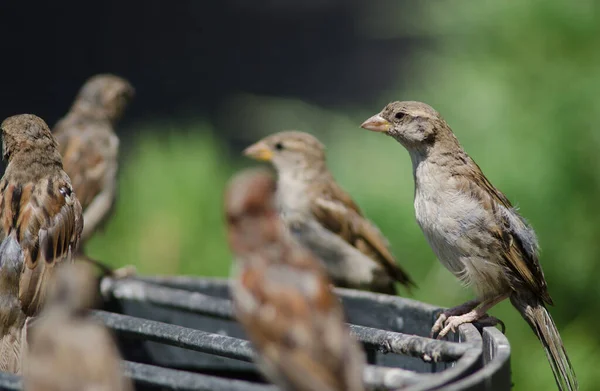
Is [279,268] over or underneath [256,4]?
underneath

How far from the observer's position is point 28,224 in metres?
3.51

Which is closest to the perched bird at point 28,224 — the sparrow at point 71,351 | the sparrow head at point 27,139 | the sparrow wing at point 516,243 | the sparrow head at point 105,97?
the sparrow head at point 27,139

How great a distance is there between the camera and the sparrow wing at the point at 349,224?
5570 mm

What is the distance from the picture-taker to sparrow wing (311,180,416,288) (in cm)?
557

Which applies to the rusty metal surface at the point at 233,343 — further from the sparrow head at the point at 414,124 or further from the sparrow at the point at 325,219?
the sparrow at the point at 325,219

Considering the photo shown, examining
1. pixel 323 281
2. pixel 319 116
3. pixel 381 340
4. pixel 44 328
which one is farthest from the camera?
pixel 319 116

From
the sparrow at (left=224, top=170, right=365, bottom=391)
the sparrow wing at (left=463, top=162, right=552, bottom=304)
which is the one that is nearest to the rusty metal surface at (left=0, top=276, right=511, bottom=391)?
the sparrow at (left=224, top=170, right=365, bottom=391)

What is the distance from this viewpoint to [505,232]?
4.21 m

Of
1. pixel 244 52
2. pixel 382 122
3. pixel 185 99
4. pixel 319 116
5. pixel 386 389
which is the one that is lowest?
pixel 386 389

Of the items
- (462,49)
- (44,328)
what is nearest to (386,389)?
(44,328)

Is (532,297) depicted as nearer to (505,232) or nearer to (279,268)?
(505,232)

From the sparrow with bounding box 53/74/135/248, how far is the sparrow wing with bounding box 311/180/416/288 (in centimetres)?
109

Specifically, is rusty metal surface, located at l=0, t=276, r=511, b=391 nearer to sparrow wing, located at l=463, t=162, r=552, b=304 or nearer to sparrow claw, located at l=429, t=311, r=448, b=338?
sparrow claw, located at l=429, t=311, r=448, b=338

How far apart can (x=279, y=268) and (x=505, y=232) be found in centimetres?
200
